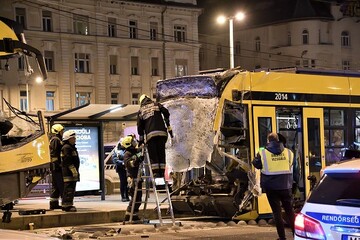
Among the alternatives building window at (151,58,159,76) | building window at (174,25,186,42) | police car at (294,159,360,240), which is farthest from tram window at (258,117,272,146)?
building window at (174,25,186,42)

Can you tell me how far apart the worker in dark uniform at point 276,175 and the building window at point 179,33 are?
45.6 meters

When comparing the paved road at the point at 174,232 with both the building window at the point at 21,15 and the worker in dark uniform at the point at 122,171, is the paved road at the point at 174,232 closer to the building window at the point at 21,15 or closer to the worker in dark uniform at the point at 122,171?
the worker in dark uniform at the point at 122,171

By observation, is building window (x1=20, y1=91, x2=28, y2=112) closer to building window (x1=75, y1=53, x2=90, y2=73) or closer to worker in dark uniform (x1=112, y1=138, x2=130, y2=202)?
building window (x1=75, y1=53, x2=90, y2=73)

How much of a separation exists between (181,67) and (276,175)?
151 feet

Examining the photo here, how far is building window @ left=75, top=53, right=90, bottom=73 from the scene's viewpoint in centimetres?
5041

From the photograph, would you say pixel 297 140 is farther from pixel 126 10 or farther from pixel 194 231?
pixel 126 10

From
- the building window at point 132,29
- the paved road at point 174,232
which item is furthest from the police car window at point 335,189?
the building window at point 132,29

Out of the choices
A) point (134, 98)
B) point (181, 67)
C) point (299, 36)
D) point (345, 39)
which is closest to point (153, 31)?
point (181, 67)

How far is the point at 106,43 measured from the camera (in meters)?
51.6

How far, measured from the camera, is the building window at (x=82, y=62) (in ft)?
165

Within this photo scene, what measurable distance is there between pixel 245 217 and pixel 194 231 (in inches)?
53.0

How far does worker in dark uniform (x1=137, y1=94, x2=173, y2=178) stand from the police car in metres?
6.15

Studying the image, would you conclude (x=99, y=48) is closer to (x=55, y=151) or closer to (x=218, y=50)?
(x=218, y=50)

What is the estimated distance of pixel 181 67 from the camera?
184 feet
